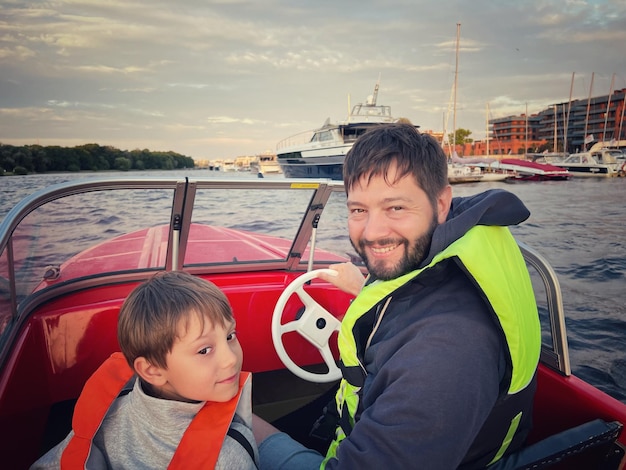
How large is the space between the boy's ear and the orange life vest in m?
0.10

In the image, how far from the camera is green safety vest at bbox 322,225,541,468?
972mm

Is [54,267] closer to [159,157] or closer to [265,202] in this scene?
[265,202]

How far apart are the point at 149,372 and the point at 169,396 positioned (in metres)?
0.11

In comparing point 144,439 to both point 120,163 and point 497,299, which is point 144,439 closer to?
point 497,299

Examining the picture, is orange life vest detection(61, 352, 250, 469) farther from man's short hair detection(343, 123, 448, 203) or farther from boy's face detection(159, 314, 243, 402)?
man's short hair detection(343, 123, 448, 203)

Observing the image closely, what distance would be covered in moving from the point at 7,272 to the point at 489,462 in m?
2.03

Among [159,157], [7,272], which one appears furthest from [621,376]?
[159,157]

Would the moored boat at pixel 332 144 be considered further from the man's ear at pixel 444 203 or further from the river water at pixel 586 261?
the man's ear at pixel 444 203

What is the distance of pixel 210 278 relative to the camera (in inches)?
108

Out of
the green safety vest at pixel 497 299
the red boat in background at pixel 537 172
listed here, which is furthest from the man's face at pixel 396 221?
the red boat in background at pixel 537 172

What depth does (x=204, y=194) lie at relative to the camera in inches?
94.7

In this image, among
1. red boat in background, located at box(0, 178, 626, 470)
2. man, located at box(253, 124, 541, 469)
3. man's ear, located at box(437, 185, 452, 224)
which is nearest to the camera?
man, located at box(253, 124, 541, 469)

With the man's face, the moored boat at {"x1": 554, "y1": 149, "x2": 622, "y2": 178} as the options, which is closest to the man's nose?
the man's face

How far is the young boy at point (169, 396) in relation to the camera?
1.13 meters
